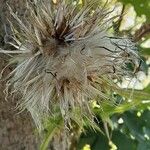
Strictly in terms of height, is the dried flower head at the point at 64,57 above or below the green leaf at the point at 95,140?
above

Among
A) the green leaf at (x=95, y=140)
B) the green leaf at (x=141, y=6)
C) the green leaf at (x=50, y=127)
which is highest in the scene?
the green leaf at (x=141, y=6)

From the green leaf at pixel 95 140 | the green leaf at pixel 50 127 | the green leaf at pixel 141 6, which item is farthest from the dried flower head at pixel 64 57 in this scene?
the green leaf at pixel 95 140

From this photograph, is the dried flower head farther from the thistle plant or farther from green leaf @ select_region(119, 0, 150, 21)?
green leaf @ select_region(119, 0, 150, 21)


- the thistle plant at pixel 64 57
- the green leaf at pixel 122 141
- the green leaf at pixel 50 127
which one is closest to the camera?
the thistle plant at pixel 64 57

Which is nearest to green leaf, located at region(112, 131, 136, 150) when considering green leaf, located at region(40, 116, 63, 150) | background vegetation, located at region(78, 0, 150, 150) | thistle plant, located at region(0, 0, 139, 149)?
background vegetation, located at region(78, 0, 150, 150)

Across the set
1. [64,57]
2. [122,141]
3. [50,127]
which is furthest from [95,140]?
[64,57]

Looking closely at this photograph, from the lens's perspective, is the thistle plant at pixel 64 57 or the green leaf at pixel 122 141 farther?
the green leaf at pixel 122 141

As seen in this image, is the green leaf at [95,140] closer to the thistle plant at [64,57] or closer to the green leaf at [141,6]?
the green leaf at [141,6]

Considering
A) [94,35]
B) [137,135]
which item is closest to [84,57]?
[94,35]

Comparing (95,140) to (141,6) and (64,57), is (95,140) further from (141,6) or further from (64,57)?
(64,57)
